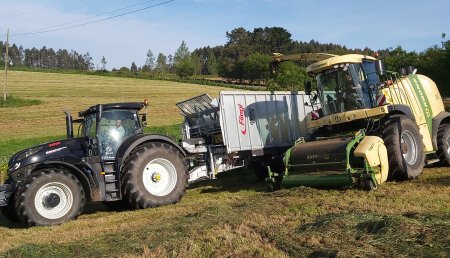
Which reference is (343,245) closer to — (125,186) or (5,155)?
(125,186)

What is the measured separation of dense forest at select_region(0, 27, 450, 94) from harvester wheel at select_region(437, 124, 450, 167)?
2.11 meters

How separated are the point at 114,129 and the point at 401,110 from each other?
6.21m

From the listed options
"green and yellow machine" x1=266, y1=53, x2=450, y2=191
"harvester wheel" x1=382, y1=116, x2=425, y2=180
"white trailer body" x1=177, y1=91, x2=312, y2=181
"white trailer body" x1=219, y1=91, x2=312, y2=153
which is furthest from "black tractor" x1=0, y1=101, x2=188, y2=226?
"harvester wheel" x1=382, y1=116, x2=425, y2=180

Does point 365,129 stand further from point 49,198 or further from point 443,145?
point 49,198

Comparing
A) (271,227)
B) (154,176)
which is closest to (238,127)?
(154,176)

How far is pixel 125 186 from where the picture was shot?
25.2 feet

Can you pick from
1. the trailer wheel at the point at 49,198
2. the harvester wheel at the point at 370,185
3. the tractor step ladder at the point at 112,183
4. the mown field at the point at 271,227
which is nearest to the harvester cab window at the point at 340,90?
the mown field at the point at 271,227

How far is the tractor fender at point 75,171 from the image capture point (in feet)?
23.3

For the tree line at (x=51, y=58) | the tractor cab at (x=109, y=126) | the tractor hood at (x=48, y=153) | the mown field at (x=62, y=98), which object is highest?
the tree line at (x=51, y=58)

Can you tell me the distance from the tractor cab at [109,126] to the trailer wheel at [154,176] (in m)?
0.51

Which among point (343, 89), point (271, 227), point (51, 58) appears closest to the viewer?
point (271, 227)

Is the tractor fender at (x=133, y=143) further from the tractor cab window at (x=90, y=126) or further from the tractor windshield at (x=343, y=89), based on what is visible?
the tractor windshield at (x=343, y=89)

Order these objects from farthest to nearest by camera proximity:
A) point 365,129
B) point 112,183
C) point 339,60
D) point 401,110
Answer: point 339,60
point 401,110
point 365,129
point 112,183

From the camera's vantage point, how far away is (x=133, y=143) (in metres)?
7.88
